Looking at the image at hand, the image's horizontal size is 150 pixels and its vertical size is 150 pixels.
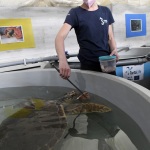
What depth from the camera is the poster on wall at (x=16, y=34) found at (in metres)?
1.55

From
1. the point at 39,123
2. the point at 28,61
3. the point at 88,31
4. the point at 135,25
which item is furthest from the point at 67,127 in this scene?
the point at 135,25

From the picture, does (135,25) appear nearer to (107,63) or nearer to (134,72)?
(134,72)

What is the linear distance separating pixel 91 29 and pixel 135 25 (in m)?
1.31

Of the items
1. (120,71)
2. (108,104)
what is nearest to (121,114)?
(108,104)

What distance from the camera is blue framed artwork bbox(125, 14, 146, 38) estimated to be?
208cm

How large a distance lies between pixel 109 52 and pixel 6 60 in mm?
877

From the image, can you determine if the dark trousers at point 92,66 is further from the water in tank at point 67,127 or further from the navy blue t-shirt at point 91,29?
the water in tank at point 67,127

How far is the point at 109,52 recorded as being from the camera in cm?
114

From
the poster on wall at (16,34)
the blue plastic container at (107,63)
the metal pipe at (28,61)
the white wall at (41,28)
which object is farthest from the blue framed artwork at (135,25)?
the blue plastic container at (107,63)

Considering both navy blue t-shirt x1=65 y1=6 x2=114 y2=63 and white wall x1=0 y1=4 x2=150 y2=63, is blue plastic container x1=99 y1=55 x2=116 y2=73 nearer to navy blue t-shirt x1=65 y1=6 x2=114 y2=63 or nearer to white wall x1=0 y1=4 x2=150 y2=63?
navy blue t-shirt x1=65 y1=6 x2=114 y2=63

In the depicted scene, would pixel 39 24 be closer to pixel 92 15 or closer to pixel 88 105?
pixel 92 15

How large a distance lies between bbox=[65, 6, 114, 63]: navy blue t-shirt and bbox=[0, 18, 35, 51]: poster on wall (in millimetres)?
715

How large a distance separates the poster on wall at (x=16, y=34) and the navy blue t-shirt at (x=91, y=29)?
0.71 meters

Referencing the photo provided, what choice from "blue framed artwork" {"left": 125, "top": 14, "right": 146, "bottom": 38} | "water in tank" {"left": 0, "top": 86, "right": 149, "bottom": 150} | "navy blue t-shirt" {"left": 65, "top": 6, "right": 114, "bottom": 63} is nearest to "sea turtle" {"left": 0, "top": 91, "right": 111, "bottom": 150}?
"water in tank" {"left": 0, "top": 86, "right": 149, "bottom": 150}
